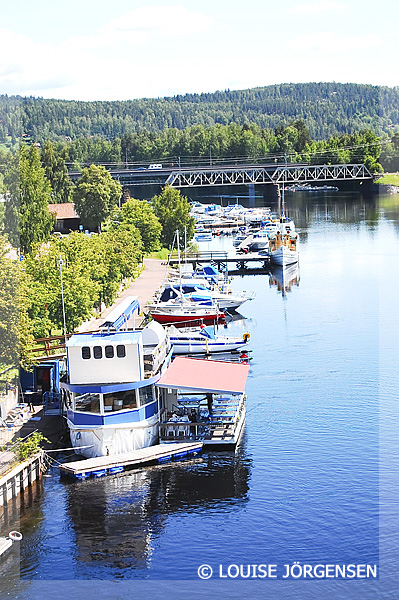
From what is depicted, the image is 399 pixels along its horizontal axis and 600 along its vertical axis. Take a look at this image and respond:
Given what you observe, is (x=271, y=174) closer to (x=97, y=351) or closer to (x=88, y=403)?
(x=88, y=403)

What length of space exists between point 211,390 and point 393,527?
8.66 meters

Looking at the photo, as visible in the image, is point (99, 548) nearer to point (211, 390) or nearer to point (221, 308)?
point (211, 390)

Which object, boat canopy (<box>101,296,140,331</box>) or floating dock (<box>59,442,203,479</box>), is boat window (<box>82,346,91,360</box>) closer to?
boat canopy (<box>101,296,140,331</box>)

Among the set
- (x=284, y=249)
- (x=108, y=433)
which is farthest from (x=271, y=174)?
(x=108, y=433)

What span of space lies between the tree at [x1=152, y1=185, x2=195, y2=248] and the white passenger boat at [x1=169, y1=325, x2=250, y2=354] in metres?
37.8

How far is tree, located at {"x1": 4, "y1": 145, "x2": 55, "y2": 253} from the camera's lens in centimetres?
6019

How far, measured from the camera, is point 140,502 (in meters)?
26.9

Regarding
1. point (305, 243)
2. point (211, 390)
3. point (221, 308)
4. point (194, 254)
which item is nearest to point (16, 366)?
point (211, 390)

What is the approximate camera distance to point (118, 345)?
30203 mm

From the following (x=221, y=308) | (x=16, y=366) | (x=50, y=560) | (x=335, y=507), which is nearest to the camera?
(x=50, y=560)

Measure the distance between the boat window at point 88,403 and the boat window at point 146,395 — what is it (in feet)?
4.90

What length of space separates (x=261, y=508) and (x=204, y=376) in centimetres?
720

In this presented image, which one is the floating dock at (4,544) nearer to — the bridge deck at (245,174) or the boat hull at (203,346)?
the boat hull at (203,346)

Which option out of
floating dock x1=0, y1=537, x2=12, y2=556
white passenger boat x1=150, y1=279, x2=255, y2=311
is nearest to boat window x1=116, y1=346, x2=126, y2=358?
floating dock x1=0, y1=537, x2=12, y2=556
